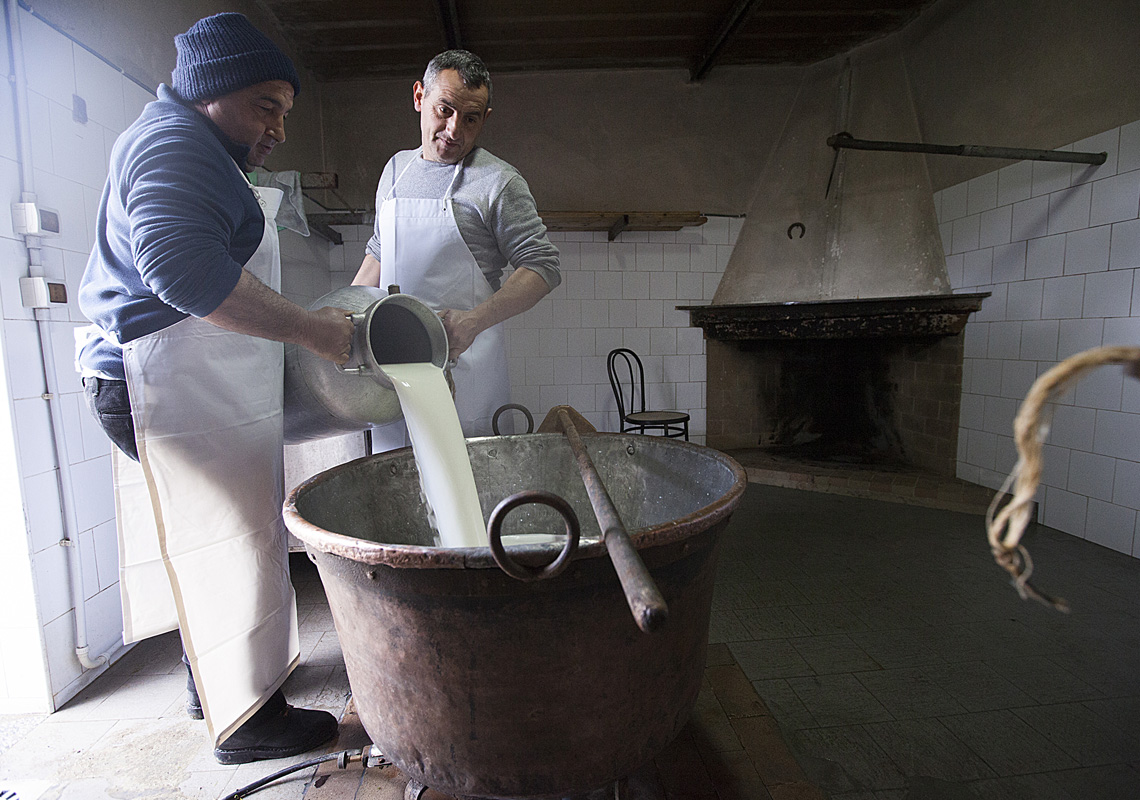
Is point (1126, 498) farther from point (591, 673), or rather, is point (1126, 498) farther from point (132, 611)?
point (132, 611)

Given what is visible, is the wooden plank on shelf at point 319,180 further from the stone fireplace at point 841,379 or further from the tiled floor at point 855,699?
the stone fireplace at point 841,379

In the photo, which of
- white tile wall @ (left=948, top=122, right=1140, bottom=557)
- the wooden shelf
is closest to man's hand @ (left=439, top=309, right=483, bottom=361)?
the wooden shelf

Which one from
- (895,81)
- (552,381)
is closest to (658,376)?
(552,381)

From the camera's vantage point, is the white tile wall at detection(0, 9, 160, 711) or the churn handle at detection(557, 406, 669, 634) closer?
the churn handle at detection(557, 406, 669, 634)

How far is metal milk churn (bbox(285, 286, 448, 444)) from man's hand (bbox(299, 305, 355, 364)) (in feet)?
0.13

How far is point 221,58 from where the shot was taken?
109cm

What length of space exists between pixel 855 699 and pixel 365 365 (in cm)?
157

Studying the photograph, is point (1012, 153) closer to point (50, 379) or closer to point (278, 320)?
point (278, 320)

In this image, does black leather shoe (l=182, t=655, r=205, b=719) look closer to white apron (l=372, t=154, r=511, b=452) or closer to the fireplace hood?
white apron (l=372, t=154, r=511, b=452)

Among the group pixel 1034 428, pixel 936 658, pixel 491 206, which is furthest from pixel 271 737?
pixel 936 658

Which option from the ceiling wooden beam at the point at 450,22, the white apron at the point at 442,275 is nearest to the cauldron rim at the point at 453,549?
the white apron at the point at 442,275

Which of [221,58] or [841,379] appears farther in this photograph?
[841,379]

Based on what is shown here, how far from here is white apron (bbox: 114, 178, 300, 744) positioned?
1.16 metres

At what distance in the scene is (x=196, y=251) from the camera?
3.20 feet
